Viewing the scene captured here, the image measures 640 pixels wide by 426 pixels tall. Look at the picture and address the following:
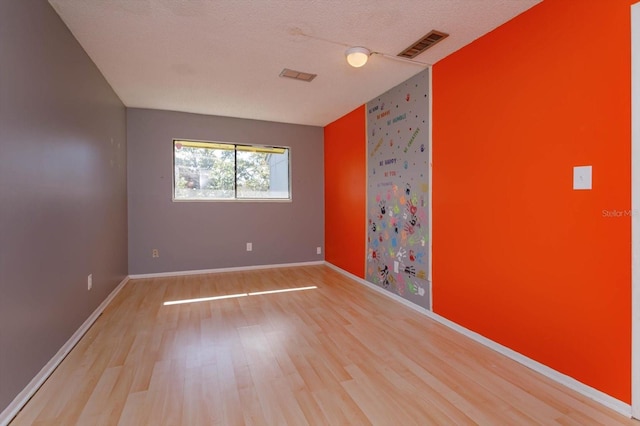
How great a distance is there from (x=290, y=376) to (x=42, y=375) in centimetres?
151

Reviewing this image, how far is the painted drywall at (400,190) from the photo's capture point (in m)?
3.00

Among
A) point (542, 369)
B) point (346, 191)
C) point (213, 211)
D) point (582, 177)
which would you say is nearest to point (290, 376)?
point (542, 369)

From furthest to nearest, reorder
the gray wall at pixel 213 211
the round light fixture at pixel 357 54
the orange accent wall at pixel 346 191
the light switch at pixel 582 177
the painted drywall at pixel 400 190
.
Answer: the gray wall at pixel 213 211 < the orange accent wall at pixel 346 191 < the painted drywall at pixel 400 190 < the round light fixture at pixel 357 54 < the light switch at pixel 582 177

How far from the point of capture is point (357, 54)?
8.29 ft

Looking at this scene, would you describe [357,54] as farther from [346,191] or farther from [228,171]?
[228,171]

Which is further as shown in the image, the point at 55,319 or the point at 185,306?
the point at 185,306

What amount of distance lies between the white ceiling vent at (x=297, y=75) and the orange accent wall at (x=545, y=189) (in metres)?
1.30

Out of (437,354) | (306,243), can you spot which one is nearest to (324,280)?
(306,243)

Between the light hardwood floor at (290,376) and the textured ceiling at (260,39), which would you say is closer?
the light hardwood floor at (290,376)

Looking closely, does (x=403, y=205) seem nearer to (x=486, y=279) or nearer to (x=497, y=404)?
(x=486, y=279)

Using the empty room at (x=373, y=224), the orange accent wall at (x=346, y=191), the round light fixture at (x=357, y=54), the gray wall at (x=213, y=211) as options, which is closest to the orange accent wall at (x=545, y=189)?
the empty room at (x=373, y=224)

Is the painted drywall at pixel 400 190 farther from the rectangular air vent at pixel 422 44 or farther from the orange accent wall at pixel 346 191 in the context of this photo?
the rectangular air vent at pixel 422 44

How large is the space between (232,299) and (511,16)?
3.59m

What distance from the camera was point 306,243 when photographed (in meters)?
5.24
